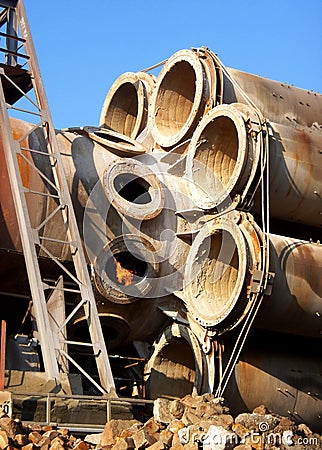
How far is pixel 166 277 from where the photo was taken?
54.3ft

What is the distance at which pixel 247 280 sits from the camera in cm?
1466

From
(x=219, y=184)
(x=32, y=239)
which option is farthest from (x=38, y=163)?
(x=219, y=184)

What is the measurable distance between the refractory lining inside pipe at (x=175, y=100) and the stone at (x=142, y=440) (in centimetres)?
955

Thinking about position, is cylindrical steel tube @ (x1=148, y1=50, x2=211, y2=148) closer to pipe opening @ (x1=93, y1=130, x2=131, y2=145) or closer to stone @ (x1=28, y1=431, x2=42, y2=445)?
pipe opening @ (x1=93, y1=130, x2=131, y2=145)

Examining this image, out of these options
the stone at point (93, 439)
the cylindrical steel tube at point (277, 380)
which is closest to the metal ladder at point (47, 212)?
the stone at point (93, 439)

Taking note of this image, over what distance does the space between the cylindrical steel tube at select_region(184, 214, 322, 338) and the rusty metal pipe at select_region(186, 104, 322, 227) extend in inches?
33.3

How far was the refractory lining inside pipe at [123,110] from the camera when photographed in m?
20.2

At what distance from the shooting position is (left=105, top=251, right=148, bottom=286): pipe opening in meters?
15.8

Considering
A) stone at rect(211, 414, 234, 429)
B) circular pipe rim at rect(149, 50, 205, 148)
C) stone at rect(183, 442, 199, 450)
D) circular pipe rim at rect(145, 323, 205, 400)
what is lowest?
stone at rect(183, 442, 199, 450)

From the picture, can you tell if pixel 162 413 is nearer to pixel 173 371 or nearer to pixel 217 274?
pixel 217 274

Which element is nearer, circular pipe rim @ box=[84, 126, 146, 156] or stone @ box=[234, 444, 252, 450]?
stone @ box=[234, 444, 252, 450]

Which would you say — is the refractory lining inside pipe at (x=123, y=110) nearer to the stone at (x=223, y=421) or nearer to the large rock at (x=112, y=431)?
the stone at (x=223, y=421)

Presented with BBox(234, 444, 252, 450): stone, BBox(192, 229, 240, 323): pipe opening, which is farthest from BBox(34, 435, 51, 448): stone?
BBox(192, 229, 240, 323): pipe opening

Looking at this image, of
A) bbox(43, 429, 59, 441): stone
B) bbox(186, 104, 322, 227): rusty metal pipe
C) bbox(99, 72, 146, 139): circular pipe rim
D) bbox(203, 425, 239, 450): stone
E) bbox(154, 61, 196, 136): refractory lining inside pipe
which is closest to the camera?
bbox(203, 425, 239, 450): stone
